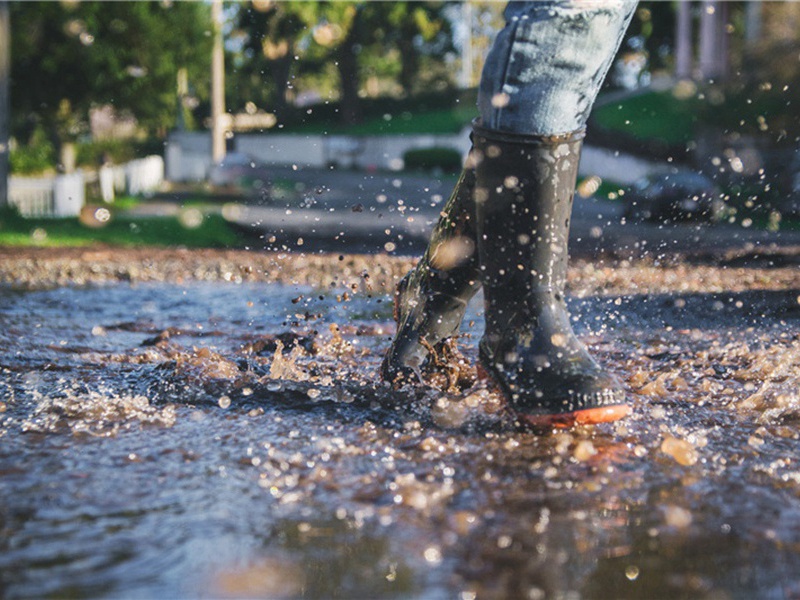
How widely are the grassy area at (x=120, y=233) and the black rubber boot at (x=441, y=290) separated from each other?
794 cm

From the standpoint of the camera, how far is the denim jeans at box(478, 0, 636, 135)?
2338 mm

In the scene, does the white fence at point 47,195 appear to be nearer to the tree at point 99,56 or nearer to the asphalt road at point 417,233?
the asphalt road at point 417,233

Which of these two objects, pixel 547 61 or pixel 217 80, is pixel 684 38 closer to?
pixel 217 80

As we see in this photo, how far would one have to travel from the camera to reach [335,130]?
176 feet

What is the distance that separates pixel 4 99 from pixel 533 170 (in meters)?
14.0

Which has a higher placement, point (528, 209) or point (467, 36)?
point (467, 36)

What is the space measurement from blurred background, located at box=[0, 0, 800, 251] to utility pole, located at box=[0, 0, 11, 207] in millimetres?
30

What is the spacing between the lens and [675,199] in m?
18.5

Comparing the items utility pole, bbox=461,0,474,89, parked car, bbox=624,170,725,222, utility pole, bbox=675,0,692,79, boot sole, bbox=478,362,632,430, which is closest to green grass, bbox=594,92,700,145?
utility pole, bbox=675,0,692,79

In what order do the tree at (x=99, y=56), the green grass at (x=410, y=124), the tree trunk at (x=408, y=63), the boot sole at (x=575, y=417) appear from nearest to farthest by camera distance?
the boot sole at (x=575, y=417) → the tree at (x=99, y=56) → the green grass at (x=410, y=124) → the tree trunk at (x=408, y=63)

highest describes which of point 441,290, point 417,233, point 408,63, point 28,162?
point 408,63

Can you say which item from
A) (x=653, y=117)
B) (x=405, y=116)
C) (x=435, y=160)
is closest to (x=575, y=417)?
(x=653, y=117)

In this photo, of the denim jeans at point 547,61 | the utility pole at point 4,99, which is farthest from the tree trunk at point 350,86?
the denim jeans at point 547,61

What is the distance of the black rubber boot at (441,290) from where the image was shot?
2799mm
